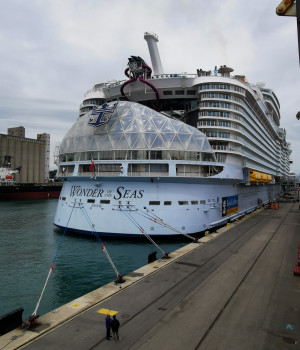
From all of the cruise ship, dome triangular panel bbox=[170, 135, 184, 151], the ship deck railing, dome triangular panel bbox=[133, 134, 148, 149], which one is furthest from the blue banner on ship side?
dome triangular panel bbox=[133, 134, 148, 149]

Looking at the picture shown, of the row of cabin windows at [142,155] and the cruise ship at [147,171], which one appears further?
the row of cabin windows at [142,155]

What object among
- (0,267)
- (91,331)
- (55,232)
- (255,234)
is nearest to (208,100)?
(255,234)

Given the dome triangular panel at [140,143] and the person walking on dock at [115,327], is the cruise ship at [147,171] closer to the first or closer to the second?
the dome triangular panel at [140,143]

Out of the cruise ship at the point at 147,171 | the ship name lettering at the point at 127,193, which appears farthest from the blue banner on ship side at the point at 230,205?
the ship name lettering at the point at 127,193

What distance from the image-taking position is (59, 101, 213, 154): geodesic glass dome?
33.2 m

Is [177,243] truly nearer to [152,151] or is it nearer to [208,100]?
[152,151]

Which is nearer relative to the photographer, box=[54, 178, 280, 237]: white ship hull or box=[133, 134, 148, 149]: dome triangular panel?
box=[54, 178, 280, 237]: white ship hull

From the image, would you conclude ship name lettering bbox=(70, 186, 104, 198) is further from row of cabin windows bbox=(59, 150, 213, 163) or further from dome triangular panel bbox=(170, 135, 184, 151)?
dome triangular panel bbox=(170, 135, 184, 151)

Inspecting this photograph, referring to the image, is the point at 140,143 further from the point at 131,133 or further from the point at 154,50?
the point at 154,50

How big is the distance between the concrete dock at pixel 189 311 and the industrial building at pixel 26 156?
13140 cm

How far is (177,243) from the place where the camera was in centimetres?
3102

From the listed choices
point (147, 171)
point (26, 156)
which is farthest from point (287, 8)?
point (26, 156)

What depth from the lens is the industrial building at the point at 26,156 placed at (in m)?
142

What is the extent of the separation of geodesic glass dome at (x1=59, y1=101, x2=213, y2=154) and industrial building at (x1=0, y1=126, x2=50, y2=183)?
367 feet
